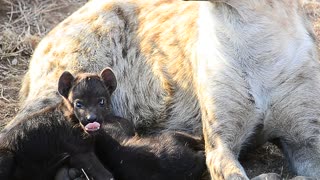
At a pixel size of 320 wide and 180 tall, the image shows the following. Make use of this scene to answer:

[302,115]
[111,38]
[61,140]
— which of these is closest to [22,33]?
[111,38]

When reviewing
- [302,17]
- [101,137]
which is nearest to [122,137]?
[101,137]

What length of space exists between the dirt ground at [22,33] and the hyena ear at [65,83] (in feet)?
3.94

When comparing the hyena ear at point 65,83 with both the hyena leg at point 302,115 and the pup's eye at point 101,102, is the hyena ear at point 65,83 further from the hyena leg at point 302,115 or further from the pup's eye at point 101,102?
the hyena leg at point 302,115

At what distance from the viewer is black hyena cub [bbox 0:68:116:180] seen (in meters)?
4.61

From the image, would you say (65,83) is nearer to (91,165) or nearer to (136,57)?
(91,165)

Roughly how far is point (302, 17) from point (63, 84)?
1.39m

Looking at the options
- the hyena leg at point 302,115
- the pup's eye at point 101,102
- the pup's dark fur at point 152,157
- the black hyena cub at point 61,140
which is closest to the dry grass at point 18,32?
the black hyena cub at point 61,140

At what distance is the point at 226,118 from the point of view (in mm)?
4820

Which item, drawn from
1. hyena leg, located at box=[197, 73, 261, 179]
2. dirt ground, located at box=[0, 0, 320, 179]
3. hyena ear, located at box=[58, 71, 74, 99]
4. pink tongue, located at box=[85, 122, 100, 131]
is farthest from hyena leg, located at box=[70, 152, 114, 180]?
dirt ground, located at box=[0, 0, 320, 179]

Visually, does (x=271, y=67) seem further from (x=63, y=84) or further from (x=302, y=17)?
(x=63, y=84)

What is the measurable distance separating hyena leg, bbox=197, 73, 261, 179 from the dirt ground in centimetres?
55

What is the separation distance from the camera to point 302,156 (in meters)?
4.83

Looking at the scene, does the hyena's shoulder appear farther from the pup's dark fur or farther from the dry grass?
the pup's dark fur

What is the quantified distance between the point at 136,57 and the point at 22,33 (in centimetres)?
173
